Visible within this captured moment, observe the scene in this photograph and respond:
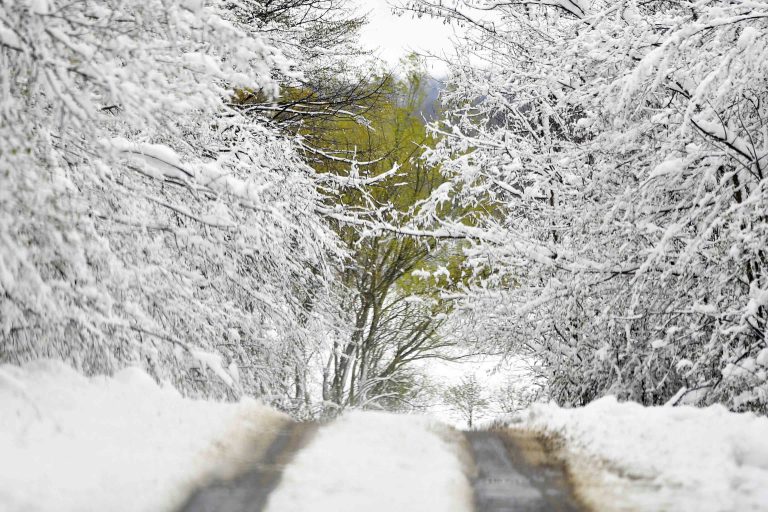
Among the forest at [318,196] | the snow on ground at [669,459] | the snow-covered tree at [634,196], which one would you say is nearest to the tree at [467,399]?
the forest at [318,196]

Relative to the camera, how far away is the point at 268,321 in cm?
735

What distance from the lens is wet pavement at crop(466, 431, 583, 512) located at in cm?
307

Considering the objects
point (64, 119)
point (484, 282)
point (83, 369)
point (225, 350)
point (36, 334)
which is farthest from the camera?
point (484, 282)

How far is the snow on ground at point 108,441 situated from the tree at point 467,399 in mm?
17502

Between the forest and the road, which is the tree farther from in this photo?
the road

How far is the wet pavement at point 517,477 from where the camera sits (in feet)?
10.1

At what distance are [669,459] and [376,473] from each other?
1448 mm

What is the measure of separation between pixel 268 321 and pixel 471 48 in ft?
16.7

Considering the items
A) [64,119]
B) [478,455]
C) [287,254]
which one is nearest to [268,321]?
[287,254]

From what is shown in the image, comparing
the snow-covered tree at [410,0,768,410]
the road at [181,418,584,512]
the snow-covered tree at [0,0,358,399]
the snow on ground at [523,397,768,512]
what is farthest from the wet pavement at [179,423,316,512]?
the snow-covered tree at [410,0,768,410]

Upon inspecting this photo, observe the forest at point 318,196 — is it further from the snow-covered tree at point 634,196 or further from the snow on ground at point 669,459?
the snow on ground at point 669,459

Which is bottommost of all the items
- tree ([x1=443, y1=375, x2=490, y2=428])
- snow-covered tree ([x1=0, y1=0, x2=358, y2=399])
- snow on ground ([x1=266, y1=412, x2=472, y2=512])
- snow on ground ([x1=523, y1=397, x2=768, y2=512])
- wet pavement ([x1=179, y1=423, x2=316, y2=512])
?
tree ([x1=443, y1=375, x2=490, y2=428])

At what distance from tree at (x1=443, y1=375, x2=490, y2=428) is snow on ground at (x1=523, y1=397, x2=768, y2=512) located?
17.1 metres

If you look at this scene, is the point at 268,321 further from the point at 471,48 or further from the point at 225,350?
the point at 471,48
